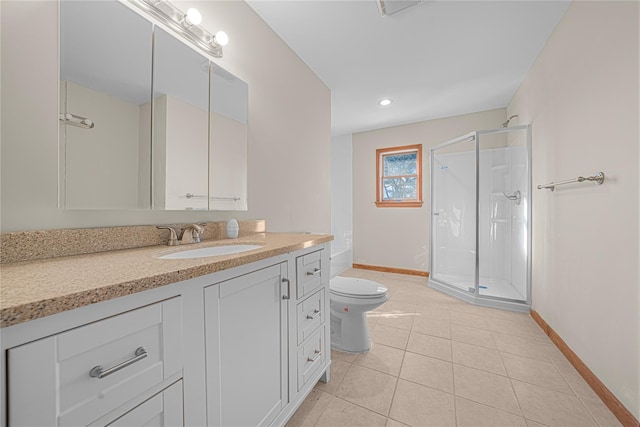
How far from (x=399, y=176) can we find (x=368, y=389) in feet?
10.3

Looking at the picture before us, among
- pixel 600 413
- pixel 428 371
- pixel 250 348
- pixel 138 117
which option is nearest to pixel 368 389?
pixel 428 371

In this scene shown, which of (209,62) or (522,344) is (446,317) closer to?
(522,344)

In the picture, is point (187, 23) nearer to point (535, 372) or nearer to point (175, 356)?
point (175, 356)

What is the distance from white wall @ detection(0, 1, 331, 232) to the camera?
2.56ft

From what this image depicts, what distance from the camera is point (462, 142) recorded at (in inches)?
128

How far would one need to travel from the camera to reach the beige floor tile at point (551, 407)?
1.21 metres

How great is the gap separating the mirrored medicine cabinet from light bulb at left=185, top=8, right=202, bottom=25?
0.33ft

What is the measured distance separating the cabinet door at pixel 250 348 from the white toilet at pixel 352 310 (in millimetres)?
725

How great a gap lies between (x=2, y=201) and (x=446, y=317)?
2.86 metres

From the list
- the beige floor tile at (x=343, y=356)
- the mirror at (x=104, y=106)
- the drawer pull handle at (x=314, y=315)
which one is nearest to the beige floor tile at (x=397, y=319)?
the beige floor tile at (x=343, y=356)

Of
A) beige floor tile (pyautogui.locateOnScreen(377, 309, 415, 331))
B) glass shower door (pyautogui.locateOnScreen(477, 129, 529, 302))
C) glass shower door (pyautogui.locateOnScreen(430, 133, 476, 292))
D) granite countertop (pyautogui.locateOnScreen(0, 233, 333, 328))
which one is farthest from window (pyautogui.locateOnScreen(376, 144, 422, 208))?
granite countertop (pyautogui.locateOnScreen(0, 233, 333, 328))

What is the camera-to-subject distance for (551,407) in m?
1.29

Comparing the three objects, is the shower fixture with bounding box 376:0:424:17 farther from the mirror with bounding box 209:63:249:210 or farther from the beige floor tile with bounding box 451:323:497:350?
the beige floor tile with bounding box 451:323:497:350

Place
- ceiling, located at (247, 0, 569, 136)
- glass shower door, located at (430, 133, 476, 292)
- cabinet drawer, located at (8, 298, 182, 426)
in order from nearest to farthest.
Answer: cabinet drawer, located at (8, 298, 182, 426)
ceiling, located at (247, 0, 569, 136)
glass shower door, located at (430, 133, 476, 292)
